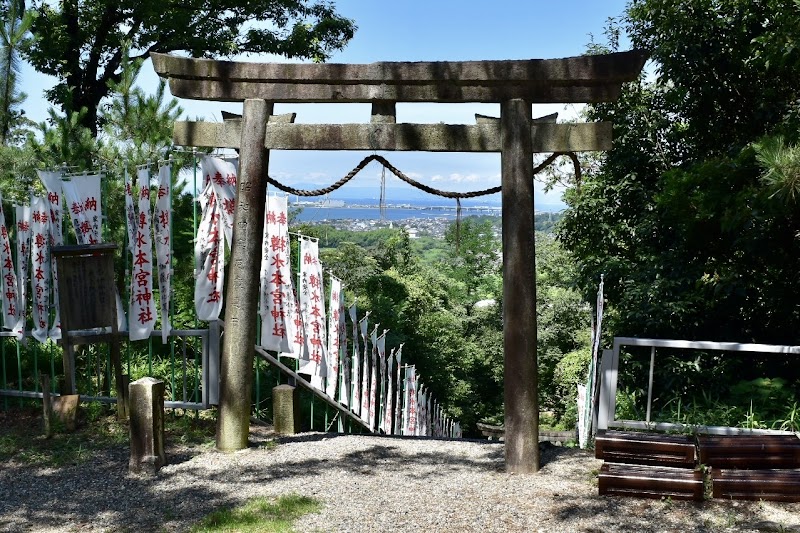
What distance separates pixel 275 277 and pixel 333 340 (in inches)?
86.4

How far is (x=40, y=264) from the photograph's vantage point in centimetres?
823

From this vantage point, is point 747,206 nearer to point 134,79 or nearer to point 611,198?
point 611,198

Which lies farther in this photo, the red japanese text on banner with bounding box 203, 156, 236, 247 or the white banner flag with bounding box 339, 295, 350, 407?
the white banner flag with bounding box 339, 295, 350, 407

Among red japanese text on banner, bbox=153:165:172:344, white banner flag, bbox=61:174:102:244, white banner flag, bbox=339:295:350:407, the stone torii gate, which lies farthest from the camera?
white banner flag, bbox=339:295:350:407

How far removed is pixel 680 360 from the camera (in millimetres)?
10422

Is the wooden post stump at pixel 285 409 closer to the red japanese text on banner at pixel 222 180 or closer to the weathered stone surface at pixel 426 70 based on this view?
the red japanese text on banner at pixel 222 180

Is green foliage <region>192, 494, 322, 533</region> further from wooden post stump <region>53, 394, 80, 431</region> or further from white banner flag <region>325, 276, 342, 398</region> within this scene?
white banner flag <region>325, 276, 342, 398</region>

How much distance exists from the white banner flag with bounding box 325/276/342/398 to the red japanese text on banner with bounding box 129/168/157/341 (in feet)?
8.55

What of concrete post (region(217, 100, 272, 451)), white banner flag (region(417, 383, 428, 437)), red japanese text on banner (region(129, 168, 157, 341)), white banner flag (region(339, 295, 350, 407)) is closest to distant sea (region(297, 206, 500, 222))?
concrete post (region(217, 100, 272, 451))

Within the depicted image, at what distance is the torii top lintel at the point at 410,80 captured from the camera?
6.45 meters

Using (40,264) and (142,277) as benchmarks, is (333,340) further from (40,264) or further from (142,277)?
(40,264)

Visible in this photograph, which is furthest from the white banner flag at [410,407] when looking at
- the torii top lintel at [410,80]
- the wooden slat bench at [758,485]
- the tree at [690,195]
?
the wooden slat bench at [758,485]

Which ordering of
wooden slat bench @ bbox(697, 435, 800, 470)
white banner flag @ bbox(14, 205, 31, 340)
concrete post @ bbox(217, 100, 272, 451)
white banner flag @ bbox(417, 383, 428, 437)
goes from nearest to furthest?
wooden slat bench @ bbox(697, 435, 800, 470)
concrete post @ bbox(217, 100, 272, 451)
white banner flag @ bbox(14, 205, 31, 340)
white banner flag @ bbox(417, 383, 428, 437)

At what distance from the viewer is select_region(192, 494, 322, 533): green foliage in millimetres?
5328
